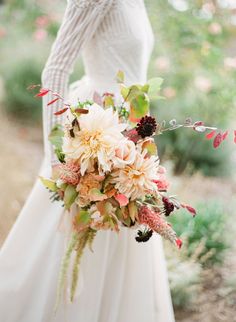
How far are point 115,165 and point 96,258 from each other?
59 centimetres

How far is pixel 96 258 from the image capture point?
1935 mm

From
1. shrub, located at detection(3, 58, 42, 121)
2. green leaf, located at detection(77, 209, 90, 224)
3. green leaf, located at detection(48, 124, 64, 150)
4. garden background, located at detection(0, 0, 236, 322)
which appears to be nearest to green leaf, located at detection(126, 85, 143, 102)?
green leaf, located at detection(48, 124, 64, 150)

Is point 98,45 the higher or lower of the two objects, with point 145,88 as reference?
higher

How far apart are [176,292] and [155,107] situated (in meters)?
2.27

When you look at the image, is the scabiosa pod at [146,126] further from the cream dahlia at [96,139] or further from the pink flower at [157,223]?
the pink flower at [157,223]

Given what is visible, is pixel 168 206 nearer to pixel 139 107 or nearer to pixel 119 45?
pixel 139 107

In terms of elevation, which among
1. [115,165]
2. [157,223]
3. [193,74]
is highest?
[193,74]

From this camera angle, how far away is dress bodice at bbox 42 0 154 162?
5.63 ft

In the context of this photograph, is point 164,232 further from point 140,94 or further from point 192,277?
point 192,277

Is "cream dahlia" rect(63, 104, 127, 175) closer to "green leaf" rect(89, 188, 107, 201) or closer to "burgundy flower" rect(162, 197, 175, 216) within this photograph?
"green leaf" rect(89, 188, 107, 201)

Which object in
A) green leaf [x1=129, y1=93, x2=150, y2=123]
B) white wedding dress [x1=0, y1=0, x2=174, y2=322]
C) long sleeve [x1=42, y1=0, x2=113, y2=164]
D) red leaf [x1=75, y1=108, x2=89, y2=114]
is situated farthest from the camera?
white wedding dress [x1=0, y1=0, x2=174, y2=322]

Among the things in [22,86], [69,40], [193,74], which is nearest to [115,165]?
[69,40]

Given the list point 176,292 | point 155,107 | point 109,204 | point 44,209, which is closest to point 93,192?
point 109,204

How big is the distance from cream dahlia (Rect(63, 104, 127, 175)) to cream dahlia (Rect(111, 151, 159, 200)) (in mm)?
46
